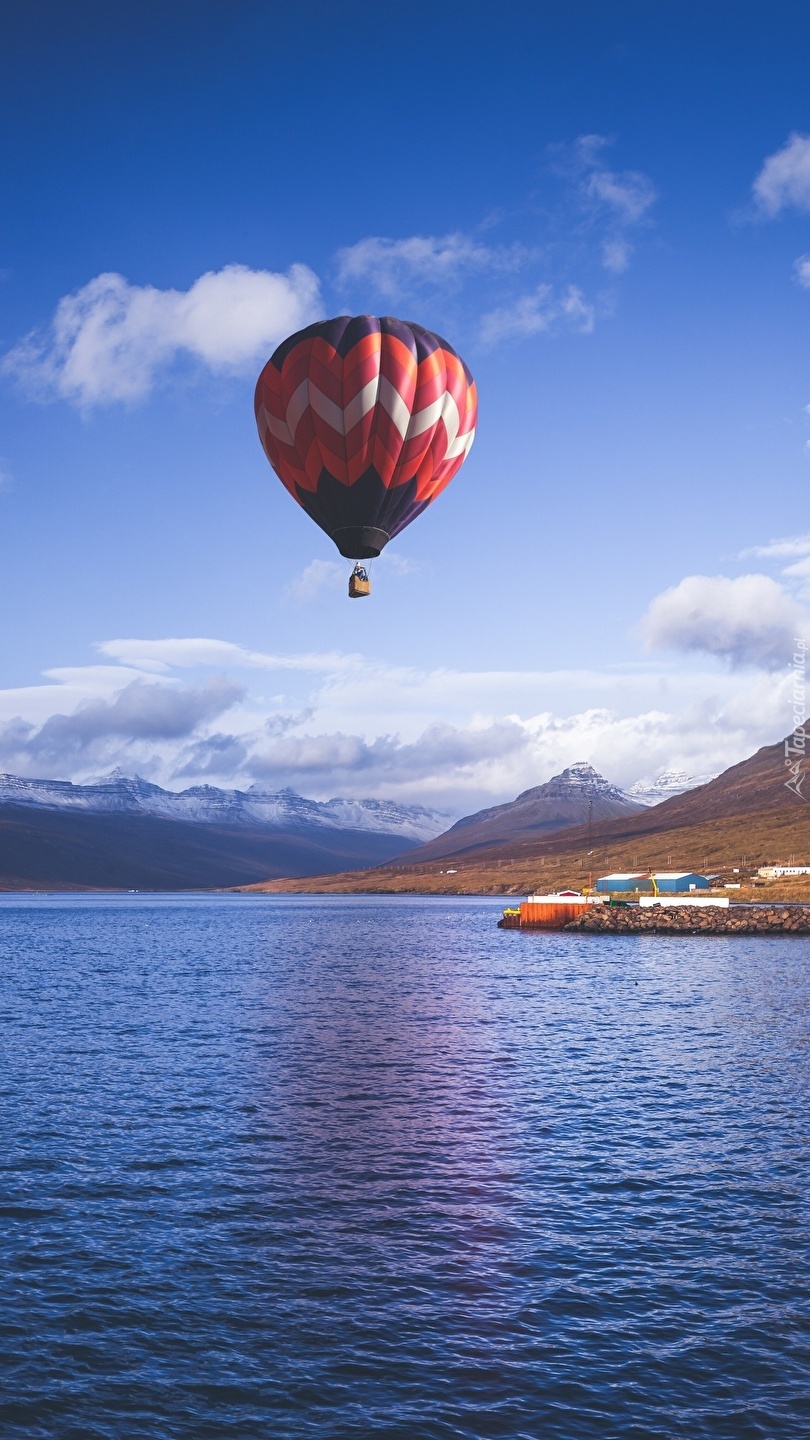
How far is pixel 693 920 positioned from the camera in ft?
517

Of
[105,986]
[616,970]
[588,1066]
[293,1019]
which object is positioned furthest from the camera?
[616,970]

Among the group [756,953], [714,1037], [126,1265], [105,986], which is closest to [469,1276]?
[126,1265]

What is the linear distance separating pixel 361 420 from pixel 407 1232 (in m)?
42.0

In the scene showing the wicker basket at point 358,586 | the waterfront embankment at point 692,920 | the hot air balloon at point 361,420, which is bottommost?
the waterfront embankment at point 692,920

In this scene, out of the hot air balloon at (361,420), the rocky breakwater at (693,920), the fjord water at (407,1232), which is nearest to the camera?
the fjord water at (407,1232)

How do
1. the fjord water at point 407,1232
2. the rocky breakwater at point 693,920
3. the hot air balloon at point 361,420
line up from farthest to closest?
the rocky breakwater at point 693,920 → the hot air balloon at point 361,420 → the fjord water at point 407,1232

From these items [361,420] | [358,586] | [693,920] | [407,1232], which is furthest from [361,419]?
[693,920]

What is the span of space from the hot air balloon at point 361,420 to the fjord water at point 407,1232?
91.8 feet

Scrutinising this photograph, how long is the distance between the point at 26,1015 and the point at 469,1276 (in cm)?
5777

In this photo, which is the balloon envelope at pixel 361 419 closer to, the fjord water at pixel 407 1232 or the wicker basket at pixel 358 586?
the wicker basket at pixel 358 586

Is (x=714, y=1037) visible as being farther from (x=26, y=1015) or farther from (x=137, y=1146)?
(x=26, y=1015)

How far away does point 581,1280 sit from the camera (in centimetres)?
2508

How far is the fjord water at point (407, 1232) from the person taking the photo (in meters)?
19.7

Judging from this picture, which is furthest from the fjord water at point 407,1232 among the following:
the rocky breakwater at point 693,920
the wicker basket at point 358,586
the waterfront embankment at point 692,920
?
the waterfront embankment at point 692,920
